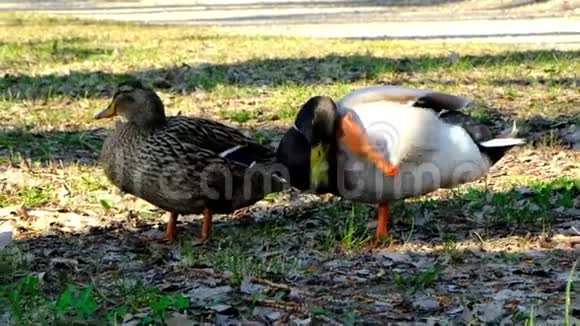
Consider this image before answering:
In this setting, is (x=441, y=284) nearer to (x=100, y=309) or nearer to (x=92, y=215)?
(x=100, y=309)

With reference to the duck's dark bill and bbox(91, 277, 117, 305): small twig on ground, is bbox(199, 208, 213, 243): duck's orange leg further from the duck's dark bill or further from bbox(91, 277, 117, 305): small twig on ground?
bbox(91, 277, 117, 305): small twig on ground

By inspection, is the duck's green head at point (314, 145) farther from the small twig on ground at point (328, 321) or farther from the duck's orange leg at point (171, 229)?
the small twig on ground at point (328, 321)

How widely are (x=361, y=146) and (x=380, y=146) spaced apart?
10 centimetres

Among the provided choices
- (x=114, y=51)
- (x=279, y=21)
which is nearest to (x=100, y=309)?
(x=114, y=51)

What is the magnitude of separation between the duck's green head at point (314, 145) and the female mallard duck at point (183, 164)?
36 cm

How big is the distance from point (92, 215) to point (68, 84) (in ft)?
18.7

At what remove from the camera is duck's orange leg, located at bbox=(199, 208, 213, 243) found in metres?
6.05

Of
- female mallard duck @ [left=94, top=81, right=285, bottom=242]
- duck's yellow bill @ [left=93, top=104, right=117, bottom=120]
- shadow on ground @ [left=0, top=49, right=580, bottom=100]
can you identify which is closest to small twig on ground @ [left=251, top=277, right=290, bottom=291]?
female mallard duck @ [left=94, top=81, right=285, bottom=242]

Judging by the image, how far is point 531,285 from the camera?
5047 mm

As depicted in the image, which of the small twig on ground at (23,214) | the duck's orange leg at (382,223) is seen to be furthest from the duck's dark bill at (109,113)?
the duck's orange leg at (382,223)

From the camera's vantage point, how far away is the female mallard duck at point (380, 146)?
5.56 metres

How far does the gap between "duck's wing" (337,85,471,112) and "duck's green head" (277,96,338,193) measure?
210 mm

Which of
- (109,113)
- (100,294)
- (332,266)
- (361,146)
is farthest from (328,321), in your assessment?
(109,113)

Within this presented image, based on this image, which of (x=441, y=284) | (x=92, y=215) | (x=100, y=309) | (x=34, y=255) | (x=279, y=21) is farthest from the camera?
(x=279, y=21)
